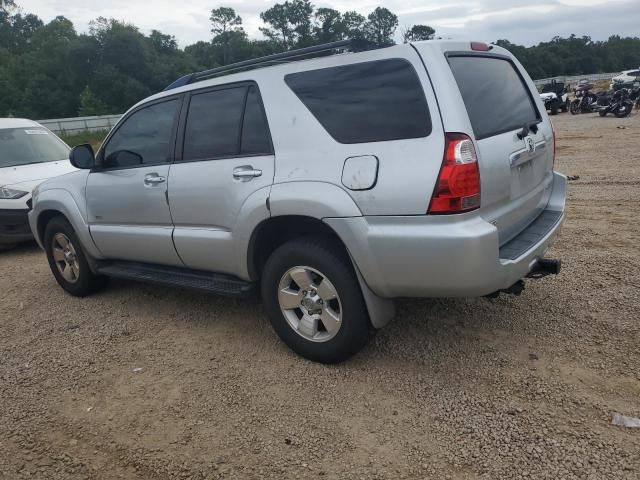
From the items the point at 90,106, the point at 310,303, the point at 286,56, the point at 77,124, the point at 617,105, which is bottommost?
the point at 310,303

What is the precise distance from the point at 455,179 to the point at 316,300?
1156mm

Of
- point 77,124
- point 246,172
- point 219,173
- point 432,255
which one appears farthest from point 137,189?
point 77,124

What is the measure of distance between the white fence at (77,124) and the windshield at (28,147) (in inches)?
914

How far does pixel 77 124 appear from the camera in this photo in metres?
30.5

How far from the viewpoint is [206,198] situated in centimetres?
358

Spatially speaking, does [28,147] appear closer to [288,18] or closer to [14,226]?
[14,226]

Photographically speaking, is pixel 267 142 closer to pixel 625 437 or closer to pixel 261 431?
pixel 261 431

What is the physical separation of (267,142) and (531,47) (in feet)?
298

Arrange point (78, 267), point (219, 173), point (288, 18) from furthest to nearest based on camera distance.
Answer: point (288, 18), point (78, 267), point (219, 173)

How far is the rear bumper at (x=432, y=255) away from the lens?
2.63 meters

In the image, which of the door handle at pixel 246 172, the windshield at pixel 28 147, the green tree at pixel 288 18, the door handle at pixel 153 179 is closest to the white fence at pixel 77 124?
the windshield at pixel 28 147

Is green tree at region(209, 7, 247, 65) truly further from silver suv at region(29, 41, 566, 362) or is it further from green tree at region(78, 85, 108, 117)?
silver suv at region(29, 41, 566, 362)

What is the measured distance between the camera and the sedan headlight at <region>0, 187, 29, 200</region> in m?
6.91

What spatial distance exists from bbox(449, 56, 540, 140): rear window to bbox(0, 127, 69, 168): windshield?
22.8 feet
